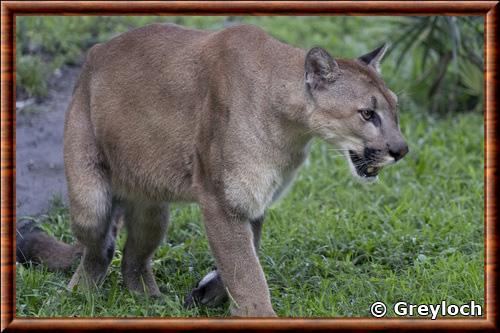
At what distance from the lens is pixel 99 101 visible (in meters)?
6.49

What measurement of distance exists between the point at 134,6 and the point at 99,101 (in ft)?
3.36

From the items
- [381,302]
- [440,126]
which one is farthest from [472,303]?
[440,126]

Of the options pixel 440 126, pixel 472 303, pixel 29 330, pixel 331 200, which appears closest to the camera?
pixel 29 330

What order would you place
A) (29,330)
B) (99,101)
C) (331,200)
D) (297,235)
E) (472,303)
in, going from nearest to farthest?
(29,330), (472,303), (99,101), (297,235), (331,200)

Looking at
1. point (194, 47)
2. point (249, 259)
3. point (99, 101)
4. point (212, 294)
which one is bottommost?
point (212, 294)

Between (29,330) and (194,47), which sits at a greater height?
(194,47)

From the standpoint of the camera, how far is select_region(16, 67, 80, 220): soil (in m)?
7.75

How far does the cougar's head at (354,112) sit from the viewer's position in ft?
18.5

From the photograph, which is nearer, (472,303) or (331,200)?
(472,303)

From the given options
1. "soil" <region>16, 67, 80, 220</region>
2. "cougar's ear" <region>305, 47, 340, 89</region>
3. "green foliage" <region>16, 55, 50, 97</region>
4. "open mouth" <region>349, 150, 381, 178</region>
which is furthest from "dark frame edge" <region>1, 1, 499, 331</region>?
"green foliage" <region>16, 55, 50, 97</region>

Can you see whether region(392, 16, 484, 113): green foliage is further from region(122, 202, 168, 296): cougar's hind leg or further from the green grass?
region(122, 202, 168, 296): cougar's hind leg

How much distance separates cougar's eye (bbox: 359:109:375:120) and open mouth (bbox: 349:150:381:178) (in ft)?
0.82

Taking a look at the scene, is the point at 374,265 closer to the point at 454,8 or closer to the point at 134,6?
the point at 454,8

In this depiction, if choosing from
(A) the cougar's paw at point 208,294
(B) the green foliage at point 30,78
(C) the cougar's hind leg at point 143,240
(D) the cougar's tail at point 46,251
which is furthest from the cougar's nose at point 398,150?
(B) the green foliage at point 30,78
